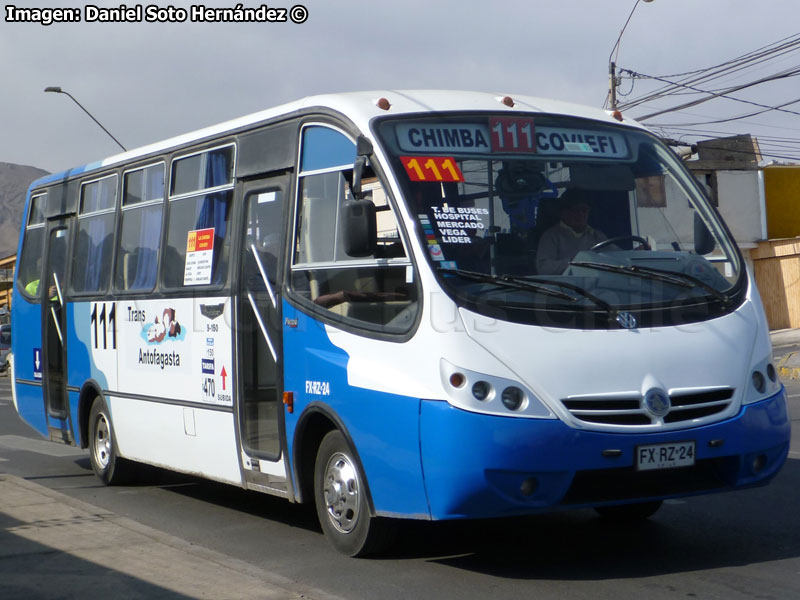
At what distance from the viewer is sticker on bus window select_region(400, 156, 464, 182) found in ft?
21.0

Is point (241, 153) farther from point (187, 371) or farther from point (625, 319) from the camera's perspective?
point (625, 319)

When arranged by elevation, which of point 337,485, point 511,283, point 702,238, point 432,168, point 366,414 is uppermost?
point 432,168

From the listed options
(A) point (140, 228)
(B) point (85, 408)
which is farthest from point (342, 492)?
(B) point (85, 408)

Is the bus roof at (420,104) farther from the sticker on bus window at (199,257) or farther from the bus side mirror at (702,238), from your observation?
the sticker on bus window at (199,257)

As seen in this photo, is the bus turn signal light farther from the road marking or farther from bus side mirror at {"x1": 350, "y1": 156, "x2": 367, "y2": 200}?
the road marking

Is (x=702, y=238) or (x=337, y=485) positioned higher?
(x=702, y=238)

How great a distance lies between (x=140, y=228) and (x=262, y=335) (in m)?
2.78

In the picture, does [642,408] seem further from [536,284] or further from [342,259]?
[342,259]

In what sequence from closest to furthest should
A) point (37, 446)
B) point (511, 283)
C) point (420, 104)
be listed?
point (511, 283), point (420, 104), point (37, 446)

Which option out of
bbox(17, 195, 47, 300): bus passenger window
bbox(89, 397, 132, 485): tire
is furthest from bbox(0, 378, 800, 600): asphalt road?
bbox(17, 195, 47, 300): bus passenger window

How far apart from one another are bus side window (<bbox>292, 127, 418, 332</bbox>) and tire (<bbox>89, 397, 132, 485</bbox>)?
3944mm

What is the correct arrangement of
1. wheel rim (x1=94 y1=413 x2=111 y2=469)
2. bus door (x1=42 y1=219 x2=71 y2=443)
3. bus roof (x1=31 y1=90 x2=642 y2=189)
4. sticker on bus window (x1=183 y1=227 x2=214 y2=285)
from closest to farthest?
bus roof (x1=31 y1=90 x2=642 y2=189), sticker on bus window (x1=183 y1=227 x2=214 y2=285), wheel rim (x1=94 y1=413 x2=111 y2=469), bus door (x1=42 y1=219 x2=71 y2=443)

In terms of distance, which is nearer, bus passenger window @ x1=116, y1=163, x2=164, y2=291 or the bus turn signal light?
the bus turn signal light

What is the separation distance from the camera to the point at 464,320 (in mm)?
5836
